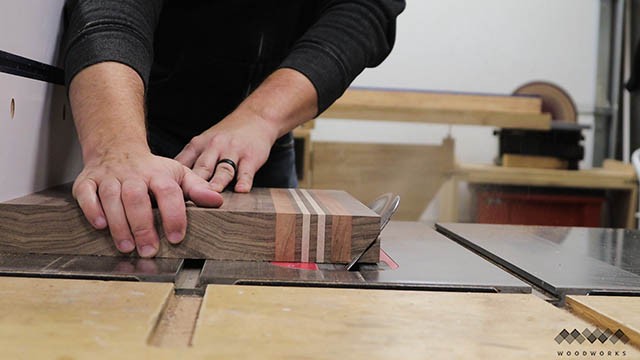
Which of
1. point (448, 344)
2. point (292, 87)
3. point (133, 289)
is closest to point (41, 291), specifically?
point (133, 289)

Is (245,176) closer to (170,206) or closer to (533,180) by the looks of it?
(170,206)

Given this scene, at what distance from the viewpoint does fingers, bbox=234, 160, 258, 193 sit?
0.90 m

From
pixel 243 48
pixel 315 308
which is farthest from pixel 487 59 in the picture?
pixel 315 308

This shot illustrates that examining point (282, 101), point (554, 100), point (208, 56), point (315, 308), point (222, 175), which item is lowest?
point (315, 308)

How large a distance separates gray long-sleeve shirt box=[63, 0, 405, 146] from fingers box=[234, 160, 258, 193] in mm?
231

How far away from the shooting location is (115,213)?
→ 68 centimetres

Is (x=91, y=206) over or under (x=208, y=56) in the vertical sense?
under

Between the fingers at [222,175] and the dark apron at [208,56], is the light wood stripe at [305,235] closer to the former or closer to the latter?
the fingers at [222,175]

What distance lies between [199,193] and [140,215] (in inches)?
3.0

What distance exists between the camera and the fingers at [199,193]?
0.73m

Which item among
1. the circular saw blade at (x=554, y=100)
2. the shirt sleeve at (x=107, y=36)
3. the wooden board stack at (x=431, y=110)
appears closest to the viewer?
the shirt sleeve at (x=107, y=36)

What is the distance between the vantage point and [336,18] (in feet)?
3.83

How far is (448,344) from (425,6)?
3.67m

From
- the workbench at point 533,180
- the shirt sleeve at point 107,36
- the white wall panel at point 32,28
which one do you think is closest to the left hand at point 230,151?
the shirt sleeve at point 107,36
